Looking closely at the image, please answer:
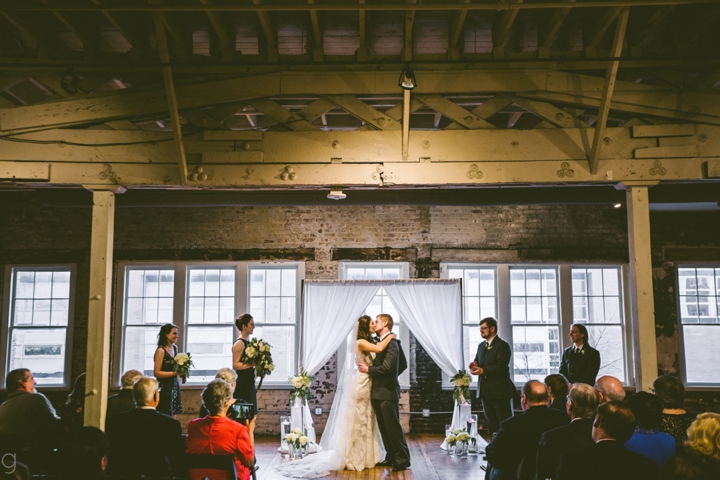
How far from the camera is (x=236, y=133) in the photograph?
6215 millimetres

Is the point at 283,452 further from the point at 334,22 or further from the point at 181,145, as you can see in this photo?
the point at 334,22

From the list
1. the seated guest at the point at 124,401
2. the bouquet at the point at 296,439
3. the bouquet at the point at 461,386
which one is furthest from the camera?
the bouquet at the point at 461,386

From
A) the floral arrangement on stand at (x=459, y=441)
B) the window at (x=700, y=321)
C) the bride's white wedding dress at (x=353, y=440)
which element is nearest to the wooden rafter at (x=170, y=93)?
the bride's white wedding dress at (x=353, y=440)

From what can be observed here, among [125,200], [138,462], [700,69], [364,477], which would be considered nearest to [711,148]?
[700,69]

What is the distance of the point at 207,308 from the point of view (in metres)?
9.80

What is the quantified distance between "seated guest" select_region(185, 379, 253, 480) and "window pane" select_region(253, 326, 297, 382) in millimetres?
5617

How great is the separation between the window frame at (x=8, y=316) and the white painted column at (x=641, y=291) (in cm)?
843

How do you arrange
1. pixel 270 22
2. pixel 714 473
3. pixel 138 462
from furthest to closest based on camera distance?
1. pixel 270 22
2. pixel 138 462
3. pixel 714 473

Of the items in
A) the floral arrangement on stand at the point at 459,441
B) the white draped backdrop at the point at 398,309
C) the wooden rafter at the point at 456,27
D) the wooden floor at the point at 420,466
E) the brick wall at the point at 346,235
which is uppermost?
the wooden rafter at the point at 456,27

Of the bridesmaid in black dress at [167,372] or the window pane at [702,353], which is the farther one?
the window pane at [702,353]

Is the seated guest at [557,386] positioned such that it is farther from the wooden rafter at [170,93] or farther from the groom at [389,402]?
the wooden rafter at [170,93]

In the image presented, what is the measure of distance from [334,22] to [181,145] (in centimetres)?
203

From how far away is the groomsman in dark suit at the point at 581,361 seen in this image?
292 inches

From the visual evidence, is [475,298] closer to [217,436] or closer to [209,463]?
[217,436]
